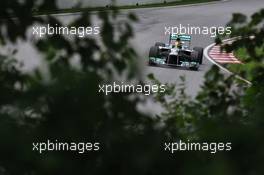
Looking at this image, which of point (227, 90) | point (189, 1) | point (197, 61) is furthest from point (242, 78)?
point (189, 1)

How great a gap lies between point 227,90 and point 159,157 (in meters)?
1.21

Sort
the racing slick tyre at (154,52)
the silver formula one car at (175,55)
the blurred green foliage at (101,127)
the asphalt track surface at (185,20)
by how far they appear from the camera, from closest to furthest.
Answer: the blurred green foliage at (101,127) < the silver formula one car at (175,55) < the racing slick tyre at (154,52) < the asphalt track surface at (185,20)

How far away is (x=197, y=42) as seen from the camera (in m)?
22.1

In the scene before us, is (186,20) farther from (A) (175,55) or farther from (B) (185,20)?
(A) (175,55)

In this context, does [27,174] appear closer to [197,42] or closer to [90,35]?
Answer: [90,35]

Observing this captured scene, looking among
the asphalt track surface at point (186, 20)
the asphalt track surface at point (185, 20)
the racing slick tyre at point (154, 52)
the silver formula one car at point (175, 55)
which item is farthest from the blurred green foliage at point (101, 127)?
the racing slick tyre at point (154, 52)

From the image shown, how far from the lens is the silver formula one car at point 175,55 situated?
1609 centimetres

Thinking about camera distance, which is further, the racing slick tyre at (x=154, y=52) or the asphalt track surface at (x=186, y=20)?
the asphalt track surface at (x=186, y=20)

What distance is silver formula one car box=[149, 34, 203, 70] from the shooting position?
1609 centimetres

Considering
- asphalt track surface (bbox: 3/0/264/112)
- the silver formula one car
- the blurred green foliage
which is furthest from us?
asphalt track surface (bbox: 3/0/264/112)

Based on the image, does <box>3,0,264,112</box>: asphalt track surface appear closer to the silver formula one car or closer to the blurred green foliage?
the silver formula one car

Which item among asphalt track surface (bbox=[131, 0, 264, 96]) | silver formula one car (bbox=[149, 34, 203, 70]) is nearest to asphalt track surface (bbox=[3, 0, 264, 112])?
asphalt track surface (bbox=[131, 0, 264, 96])

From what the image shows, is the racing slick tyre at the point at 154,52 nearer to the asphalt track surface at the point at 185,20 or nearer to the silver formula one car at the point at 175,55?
the silver formula one car at the point at 175,55

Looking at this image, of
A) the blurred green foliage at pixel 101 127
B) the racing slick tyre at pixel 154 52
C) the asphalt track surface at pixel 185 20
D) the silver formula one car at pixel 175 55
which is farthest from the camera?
the asphalt track surface at pixel 185 20
